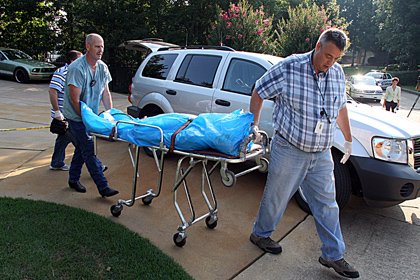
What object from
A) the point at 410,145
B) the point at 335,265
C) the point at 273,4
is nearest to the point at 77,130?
→ the point at 335,265

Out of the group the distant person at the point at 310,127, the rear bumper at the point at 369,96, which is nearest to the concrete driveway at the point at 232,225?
the distant person at the point at 310,127

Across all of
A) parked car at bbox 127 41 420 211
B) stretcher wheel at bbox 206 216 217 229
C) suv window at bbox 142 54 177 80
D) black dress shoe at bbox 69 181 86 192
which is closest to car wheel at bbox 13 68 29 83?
parked car at bbox 127 41 420 211

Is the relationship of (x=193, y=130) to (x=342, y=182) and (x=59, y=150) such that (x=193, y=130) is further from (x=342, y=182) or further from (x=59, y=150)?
(x=59, y=150)

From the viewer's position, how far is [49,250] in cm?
321

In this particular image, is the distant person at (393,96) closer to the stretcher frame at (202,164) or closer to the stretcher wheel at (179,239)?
the stretcher frame at (202,164)

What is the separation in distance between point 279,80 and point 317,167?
2.72 ft

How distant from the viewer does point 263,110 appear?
16.0ft

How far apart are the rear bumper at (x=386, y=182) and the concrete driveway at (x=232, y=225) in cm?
46

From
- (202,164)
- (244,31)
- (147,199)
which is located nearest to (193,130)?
(202,164)

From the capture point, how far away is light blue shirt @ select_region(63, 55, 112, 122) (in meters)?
4.07

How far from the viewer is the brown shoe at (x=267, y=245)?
11.5ft

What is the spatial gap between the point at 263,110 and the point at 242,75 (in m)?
0.68

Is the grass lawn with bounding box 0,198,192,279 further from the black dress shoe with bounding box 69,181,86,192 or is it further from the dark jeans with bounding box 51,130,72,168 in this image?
the dark jeans with bounding box 51,130,72,168

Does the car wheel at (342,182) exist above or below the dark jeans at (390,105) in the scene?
above
